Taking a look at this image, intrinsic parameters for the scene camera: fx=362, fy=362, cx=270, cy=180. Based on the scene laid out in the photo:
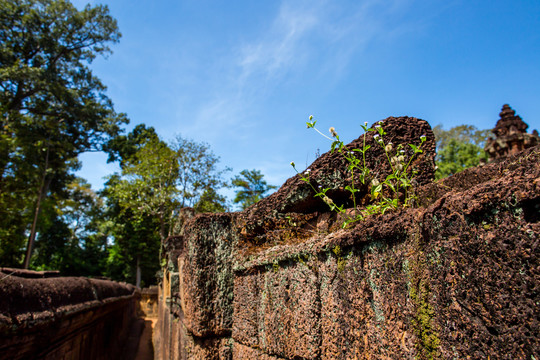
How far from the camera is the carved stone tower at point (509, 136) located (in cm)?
1192

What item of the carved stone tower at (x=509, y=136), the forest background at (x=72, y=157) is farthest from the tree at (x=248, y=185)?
the carved stone tower at (x=509, y=136)

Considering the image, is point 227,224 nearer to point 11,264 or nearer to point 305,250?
point 305,250

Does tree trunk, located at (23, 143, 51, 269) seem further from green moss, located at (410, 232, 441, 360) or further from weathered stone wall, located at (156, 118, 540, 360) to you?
green moss, located at (410, 232, 441, 360)

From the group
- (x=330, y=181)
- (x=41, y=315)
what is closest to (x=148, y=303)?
(x=41, y=315)

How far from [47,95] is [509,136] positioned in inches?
1012

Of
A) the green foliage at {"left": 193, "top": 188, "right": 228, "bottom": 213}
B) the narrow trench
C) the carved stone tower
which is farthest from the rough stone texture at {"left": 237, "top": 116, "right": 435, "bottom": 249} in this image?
the green foliage at {"left": 193, "top": 188, "right": 228, "bottom": 213}

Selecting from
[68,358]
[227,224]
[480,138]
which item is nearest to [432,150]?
[227,224]

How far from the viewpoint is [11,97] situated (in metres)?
21.5

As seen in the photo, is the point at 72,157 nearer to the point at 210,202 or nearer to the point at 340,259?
the point at 210,202

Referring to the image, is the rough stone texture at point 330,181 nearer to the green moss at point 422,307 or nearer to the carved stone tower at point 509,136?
the green moss at point 422,307

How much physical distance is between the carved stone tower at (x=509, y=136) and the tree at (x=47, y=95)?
65.5 feet

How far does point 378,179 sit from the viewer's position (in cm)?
163

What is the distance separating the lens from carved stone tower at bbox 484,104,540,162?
1192cm

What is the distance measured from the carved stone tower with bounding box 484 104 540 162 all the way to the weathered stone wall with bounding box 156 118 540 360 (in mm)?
12400
